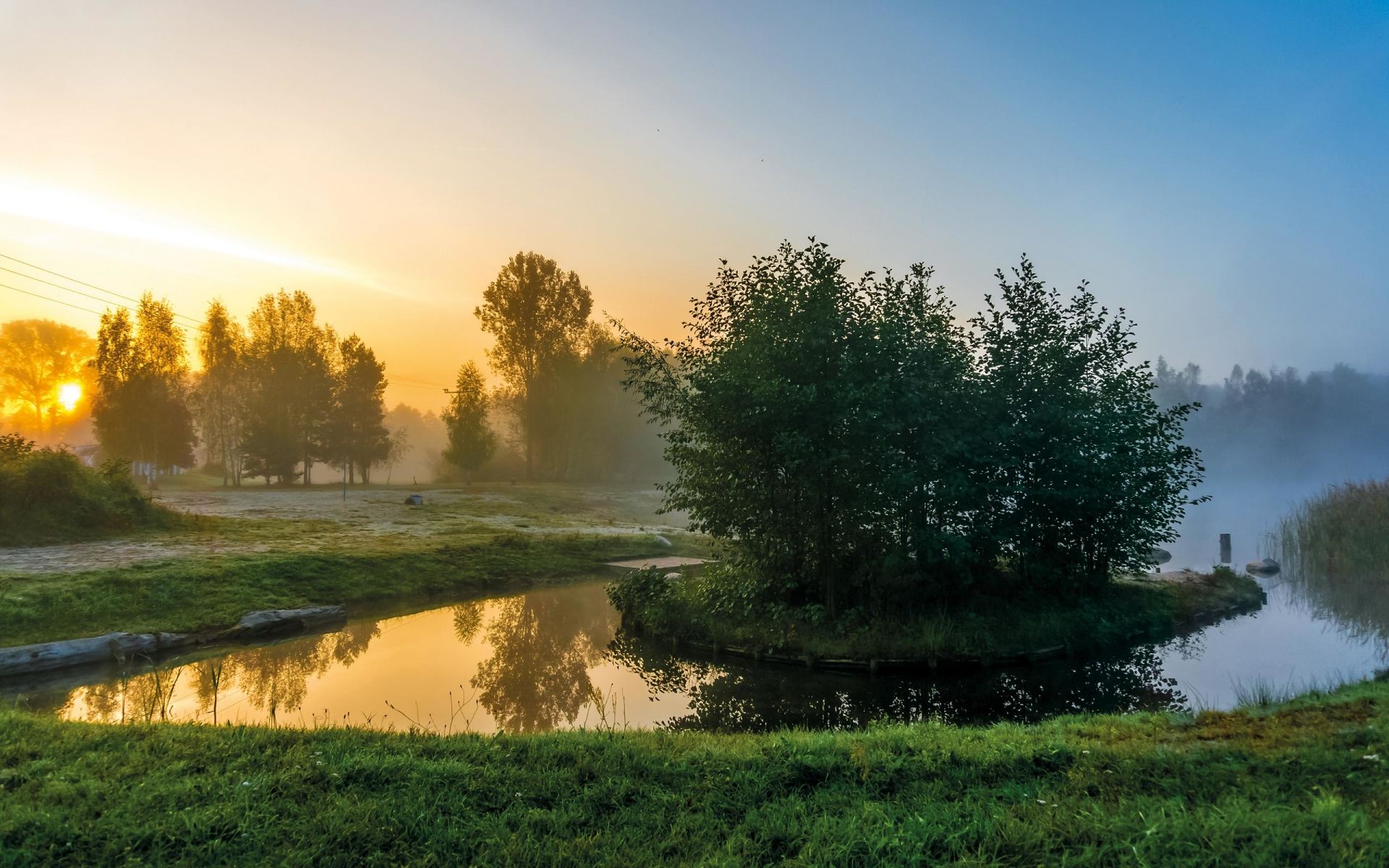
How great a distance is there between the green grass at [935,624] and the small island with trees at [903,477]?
46mm

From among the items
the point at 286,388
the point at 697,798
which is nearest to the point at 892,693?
the point at 697,798

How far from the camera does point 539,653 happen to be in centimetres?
1435

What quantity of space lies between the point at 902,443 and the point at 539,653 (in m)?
8.30

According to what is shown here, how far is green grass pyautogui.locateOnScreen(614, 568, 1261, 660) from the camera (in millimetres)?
13930

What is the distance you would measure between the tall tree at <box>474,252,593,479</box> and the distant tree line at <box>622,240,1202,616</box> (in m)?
43.5

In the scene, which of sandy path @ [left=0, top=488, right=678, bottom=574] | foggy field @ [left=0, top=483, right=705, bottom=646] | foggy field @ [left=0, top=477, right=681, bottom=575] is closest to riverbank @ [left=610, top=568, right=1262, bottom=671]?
foggy field @ [left=0, top=483, right=705, bottom=646]

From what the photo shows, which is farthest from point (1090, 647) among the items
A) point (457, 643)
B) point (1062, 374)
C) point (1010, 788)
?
point (457, 643)

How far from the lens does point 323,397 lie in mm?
56656

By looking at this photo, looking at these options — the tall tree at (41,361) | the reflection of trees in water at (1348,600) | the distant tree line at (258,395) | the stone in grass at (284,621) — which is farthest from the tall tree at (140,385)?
the reflection of trees in water at (1348,600)

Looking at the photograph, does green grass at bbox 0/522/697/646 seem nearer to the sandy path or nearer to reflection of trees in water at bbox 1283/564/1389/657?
the sandy path

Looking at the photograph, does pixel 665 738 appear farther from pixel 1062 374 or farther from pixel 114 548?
pixel 114 548

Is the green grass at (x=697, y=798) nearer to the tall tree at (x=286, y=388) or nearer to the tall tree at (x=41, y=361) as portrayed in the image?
the tall tree at (x=286, y=388)

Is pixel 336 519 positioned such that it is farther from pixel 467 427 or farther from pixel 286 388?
pixel 286 388

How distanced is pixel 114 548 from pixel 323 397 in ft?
133
